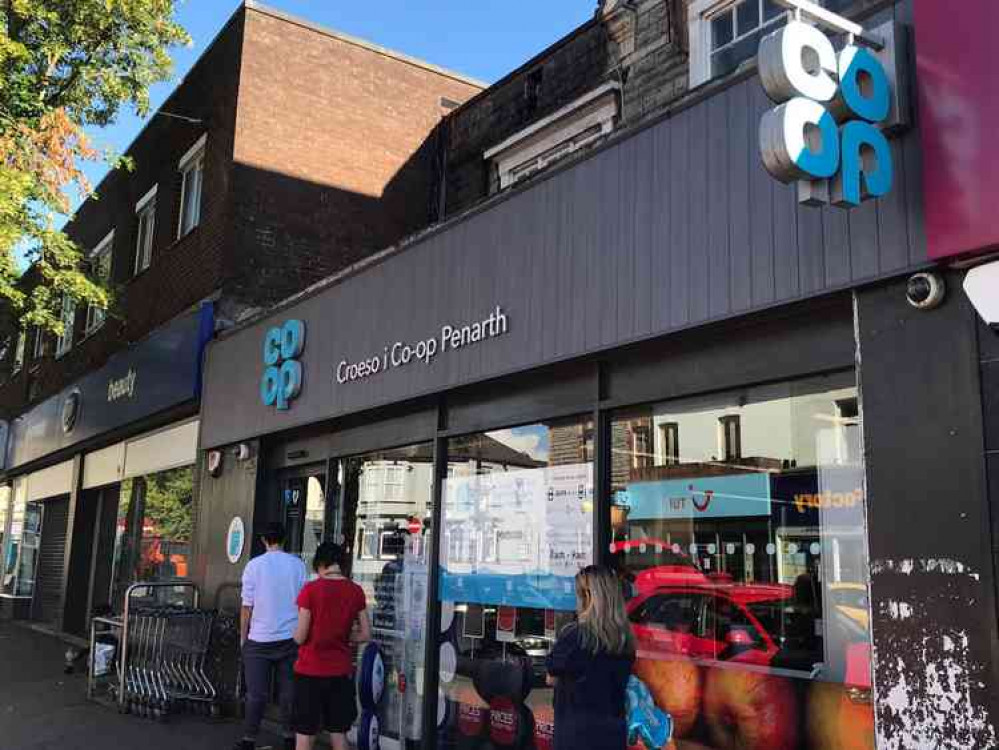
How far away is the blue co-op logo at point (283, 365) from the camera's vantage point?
9.22m

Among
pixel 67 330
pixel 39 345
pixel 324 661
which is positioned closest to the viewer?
pixel 324 661

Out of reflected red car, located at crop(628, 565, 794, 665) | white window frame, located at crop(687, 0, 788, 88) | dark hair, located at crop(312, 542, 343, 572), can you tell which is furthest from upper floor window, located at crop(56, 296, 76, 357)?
reflected red car, located at crop(628, 565, 794, 665)

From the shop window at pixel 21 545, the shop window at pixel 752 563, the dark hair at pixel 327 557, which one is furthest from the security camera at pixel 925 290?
the shop window at pixel 21 545

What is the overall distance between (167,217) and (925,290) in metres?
12.6

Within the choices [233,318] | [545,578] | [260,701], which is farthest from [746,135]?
[233,318]

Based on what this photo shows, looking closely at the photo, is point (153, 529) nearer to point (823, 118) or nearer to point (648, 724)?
point (648, 724)

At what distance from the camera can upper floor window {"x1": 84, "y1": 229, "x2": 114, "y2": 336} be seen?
1666 cm

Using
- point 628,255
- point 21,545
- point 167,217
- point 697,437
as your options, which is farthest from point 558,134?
point 21,545

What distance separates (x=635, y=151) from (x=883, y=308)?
206cm

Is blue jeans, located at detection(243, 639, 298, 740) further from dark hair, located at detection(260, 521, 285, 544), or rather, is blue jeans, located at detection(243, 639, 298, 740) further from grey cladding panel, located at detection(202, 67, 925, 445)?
grey cladding panel, located at detection(202, 67, 925, 445)

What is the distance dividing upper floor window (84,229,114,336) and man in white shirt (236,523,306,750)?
1020cm

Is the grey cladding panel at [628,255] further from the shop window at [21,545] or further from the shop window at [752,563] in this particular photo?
the shop window at [21,545]

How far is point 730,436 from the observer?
17.5ft

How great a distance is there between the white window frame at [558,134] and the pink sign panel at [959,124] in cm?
438
